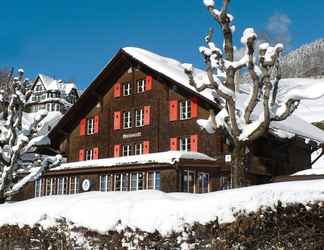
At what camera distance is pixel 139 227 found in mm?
8438

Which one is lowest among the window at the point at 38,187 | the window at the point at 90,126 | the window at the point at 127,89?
the window at the point at 38,187

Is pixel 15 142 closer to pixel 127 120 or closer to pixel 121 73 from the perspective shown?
pixel 127 120

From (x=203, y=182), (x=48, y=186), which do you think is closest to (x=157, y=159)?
(x=203, y=182)

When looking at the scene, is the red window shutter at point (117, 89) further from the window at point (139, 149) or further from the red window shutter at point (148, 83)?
the window at point (139, 149)

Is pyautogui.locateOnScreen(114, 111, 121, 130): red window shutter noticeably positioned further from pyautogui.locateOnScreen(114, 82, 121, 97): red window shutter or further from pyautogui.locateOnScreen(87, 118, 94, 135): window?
pyautogui.locateOnScreen(87, 118, 94, 135): window

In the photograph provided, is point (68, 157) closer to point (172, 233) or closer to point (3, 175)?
point (3, 175)

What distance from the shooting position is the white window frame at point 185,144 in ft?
90.2

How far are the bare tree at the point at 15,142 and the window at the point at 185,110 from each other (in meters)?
8.06

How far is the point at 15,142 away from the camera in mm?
21422

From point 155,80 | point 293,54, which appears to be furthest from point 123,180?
point 293,54

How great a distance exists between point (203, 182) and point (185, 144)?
9.05 feet

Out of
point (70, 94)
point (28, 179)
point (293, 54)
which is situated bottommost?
point (28, 179)

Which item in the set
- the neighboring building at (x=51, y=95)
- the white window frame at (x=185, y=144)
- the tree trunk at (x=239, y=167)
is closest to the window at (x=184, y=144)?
the white window frame at (x=185, y=144)

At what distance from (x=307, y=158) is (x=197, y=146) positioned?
27.6 feet
